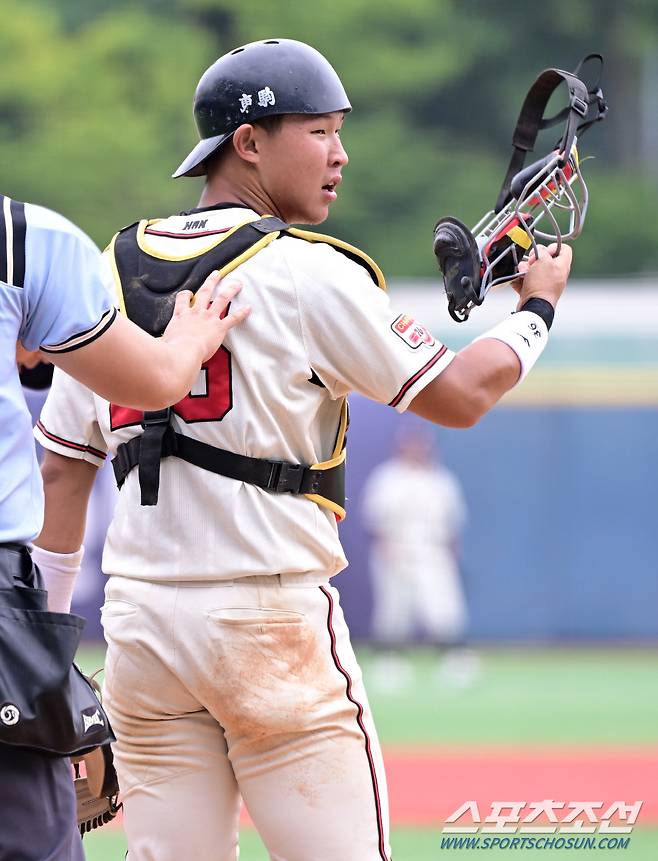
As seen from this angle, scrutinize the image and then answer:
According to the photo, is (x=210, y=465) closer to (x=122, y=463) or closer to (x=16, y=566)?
(x=122, y=463)

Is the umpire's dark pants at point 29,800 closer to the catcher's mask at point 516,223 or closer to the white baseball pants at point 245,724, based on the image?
the white baseball pants at point 245,724

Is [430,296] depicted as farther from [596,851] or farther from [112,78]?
[112,78]

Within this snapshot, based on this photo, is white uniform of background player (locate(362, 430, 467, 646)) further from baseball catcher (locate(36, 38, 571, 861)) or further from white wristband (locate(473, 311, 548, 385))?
baseball catcher (locate(36, 38, 571, 861))

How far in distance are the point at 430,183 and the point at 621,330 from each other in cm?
984

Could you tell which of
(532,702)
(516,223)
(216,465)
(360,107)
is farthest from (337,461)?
(360,107)

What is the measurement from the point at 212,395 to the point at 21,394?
53cm

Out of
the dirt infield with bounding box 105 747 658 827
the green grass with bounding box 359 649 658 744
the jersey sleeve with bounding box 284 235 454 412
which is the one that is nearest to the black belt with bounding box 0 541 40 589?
the jersey sleeve with bounding box 284 235 454 412

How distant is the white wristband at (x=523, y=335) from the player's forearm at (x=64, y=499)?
931 millimetres

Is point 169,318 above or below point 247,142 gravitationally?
below

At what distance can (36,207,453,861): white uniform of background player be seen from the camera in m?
2.84

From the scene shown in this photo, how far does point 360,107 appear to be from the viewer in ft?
71.7

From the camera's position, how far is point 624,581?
39.8 ft

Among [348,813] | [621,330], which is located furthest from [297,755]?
[621,330]

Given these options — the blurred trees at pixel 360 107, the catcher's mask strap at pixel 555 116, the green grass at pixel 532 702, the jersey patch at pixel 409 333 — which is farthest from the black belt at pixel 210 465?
the blurred trees at pixel 360 107
